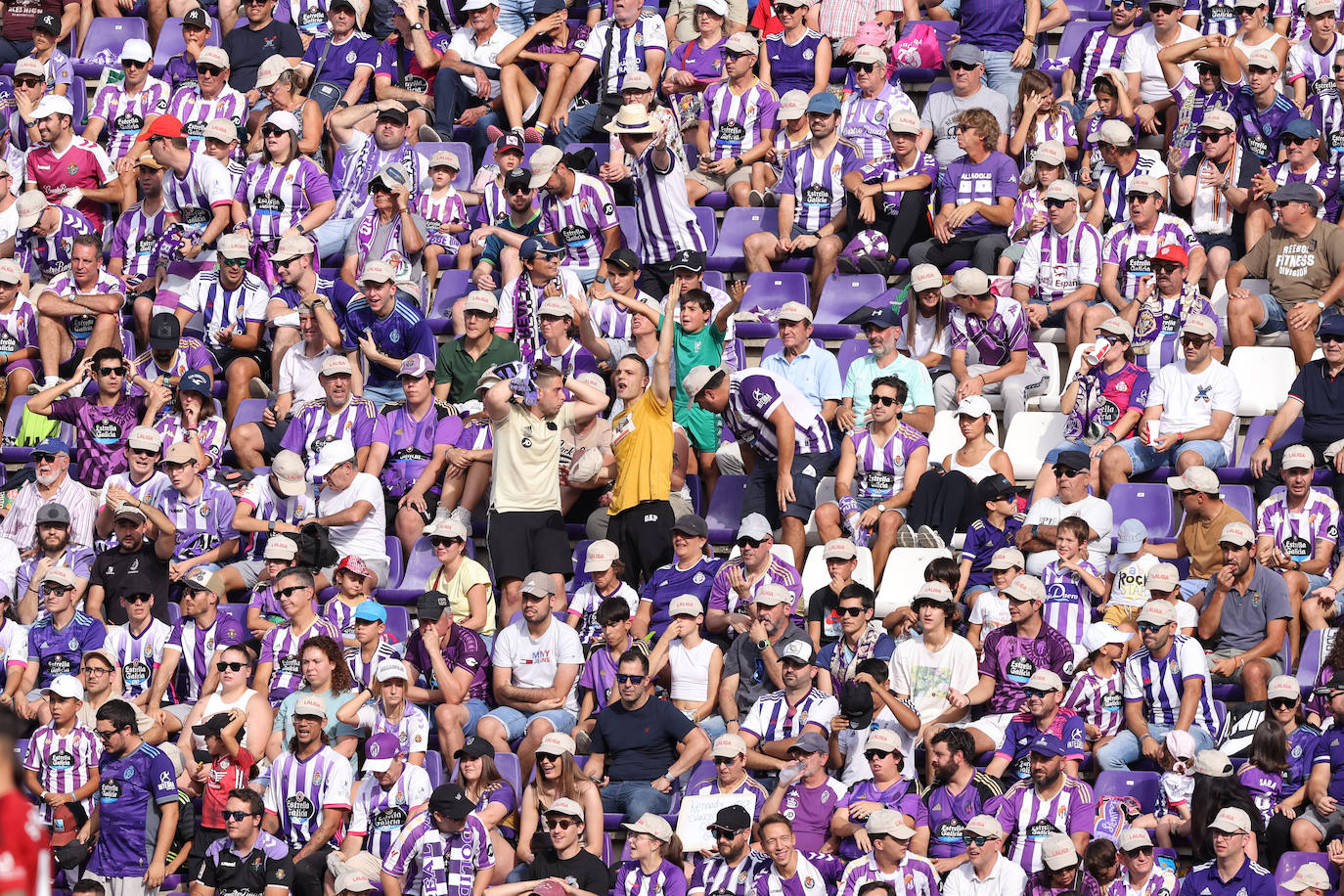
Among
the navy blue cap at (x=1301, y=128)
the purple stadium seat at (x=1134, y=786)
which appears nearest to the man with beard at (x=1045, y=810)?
the purple stadium seat at (x=1134, y=786)

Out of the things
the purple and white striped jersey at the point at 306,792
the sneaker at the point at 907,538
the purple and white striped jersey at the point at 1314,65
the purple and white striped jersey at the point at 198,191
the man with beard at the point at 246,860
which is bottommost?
the man with beard at the point at 246,860

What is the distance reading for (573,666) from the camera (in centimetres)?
1106

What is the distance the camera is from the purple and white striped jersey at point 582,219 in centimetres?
1314

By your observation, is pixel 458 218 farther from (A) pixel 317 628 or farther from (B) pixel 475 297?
(A) pixel 317 628

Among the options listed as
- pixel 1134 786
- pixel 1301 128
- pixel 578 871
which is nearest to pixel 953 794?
pixel 1134 786

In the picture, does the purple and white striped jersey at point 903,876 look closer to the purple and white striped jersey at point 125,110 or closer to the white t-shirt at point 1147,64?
the white t-shirt at point 1147,64

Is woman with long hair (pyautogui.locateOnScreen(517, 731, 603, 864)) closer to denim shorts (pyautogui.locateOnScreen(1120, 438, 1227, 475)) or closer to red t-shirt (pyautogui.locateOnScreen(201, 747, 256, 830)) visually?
red t-shirt (pyautogui.locateOnScreen(201, 747, 256, 830))

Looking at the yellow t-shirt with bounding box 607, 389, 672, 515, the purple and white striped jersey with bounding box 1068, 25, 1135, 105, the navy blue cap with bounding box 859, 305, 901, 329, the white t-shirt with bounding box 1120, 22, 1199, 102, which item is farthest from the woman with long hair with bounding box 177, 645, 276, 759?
the white t-shirt with bounding box 1120, 22, 1199, 102

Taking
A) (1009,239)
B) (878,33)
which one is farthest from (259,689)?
(878,33)

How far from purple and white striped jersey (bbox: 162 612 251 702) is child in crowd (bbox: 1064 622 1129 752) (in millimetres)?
4288

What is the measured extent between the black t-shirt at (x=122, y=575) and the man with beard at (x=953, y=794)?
427cm

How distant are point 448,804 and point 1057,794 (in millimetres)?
2765

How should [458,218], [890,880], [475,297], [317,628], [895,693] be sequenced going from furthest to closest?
1. [458,218]
2. [475,297]
3. [317,628]
4. [895,693]
5. [890,880]

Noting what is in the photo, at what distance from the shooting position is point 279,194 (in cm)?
1392
